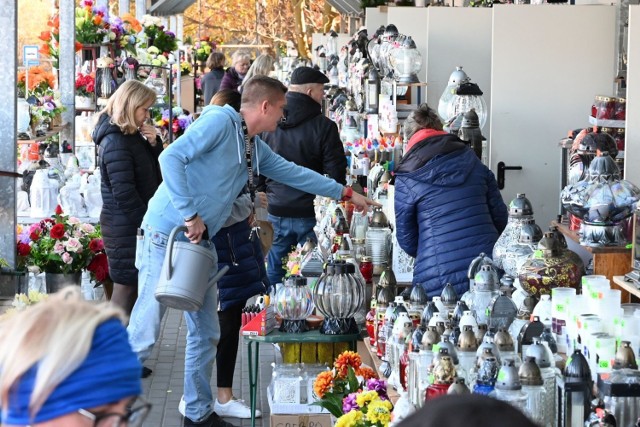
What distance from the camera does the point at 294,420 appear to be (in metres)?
4.59

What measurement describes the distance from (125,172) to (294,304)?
1.56 meters

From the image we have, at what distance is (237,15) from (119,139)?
79.4 feet

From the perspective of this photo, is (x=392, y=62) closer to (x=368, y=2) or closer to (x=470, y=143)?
(x=470, y=143)

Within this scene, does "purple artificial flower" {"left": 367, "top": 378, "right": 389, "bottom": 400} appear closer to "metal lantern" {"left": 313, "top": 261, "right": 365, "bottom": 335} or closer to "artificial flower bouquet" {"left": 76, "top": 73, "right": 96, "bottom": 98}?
"metal lantern" {"left": 313, "top": 261, "right": 365, "bottom": 335}

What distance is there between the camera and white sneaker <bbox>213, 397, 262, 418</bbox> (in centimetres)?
535

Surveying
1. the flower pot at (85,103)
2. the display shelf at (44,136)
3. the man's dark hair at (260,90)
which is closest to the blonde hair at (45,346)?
the man's dark hair at (260,90)

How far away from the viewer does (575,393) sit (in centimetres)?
297

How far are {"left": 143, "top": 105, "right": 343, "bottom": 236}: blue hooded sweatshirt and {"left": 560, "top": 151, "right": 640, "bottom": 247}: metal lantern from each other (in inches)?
59.5

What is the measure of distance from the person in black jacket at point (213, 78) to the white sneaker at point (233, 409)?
28.3 feet

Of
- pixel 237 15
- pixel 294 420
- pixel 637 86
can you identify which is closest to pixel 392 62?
pixel 637 86

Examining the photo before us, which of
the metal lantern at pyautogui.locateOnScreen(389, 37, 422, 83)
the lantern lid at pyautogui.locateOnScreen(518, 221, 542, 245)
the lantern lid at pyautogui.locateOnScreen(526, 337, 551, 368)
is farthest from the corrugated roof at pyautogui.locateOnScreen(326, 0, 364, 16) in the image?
the lantern lid at pyautogui.locateOnScreen(526, 337, 551, 368)

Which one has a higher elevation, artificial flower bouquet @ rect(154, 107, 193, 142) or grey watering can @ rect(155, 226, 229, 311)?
artificial flower bouquet @ rect(154, 107, 193, 142)

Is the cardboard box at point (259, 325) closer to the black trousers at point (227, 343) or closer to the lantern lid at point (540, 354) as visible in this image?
the black trousers at point (227, 343)

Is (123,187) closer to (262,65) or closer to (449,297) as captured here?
(449,297)
